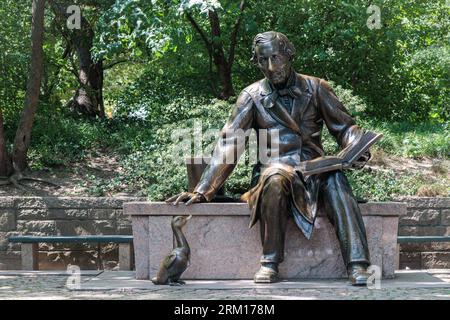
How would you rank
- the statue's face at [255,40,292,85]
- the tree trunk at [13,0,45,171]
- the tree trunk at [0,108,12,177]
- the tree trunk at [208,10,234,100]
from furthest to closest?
the tree trunk at [208,10,234,100]
the tree trunk at [13,0,45,171]
the tree trunk at [0,108,12,177]
the statue's face at [255,40,292,85]

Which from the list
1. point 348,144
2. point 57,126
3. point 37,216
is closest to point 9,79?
point 57,126

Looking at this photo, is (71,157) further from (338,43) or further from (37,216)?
(338,43)

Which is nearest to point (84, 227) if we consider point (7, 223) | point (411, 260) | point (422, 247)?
point (7, 223)

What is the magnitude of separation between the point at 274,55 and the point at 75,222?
4.36 meters

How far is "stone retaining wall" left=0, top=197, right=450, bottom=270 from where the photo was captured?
1082 cm

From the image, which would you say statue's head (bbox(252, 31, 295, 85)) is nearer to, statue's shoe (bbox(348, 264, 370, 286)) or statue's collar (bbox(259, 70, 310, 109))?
statue's collar (bbox(259, 70, 310, 109))

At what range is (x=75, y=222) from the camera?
1092cm

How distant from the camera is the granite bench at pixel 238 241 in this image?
760 centimetres

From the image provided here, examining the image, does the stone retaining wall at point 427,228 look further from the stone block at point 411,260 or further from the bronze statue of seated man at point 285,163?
the bronze statue of seated man at point 285,163

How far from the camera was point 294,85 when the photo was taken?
7.79 m

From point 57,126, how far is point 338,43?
467 centimetres

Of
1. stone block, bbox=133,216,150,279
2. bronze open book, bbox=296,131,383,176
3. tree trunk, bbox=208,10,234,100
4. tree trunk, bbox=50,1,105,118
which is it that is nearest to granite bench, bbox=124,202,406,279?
stone block, bbox=133,216,150,279

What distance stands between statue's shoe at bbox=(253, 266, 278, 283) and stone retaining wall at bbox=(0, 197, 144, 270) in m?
3.87

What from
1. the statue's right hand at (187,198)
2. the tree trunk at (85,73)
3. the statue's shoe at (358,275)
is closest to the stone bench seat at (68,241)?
the statue's right hand at (187,198)
